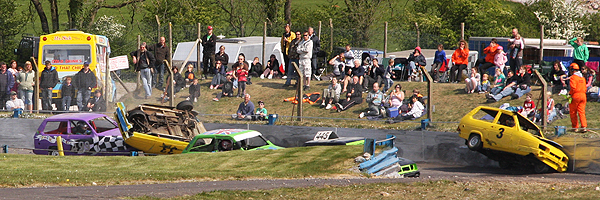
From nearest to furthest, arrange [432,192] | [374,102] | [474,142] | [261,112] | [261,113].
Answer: [432,192]
[474,142]
[374,102]
[261,113]
[261,112]

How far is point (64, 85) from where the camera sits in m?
22.7

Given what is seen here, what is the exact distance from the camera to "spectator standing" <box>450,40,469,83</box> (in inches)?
862

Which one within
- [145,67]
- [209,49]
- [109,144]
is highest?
[209,49]

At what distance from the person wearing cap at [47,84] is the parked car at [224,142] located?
7.50 meters

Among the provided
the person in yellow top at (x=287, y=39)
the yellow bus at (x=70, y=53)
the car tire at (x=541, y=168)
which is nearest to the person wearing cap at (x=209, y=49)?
the person in yellow top at (x=287, y=39)

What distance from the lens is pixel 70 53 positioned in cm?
2520

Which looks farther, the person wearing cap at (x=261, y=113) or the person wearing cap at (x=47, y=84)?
the person wearing cap at (x=47, y=84)

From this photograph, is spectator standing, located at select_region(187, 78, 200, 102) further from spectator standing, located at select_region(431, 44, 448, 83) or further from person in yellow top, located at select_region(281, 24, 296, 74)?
spectator standing, located at select_region(431, 44, 448, 83)

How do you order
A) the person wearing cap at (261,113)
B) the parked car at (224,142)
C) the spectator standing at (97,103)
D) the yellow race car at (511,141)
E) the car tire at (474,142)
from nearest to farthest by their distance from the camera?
1. the yellow race car at (511,141)
2. the car tire at (474,142)
3. the parked car at (224,142)
4. the person wearing cap at (261,113)
5. the spectator standing at (97,103)

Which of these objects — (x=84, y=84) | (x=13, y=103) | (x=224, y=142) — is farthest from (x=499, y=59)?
(x=13, y=103)

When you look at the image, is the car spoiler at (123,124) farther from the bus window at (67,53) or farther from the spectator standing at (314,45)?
the bus window at (67,53)

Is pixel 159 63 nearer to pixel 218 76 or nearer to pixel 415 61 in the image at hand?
pixel 218 76

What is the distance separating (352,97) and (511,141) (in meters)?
6.75

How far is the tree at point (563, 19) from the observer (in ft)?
163
